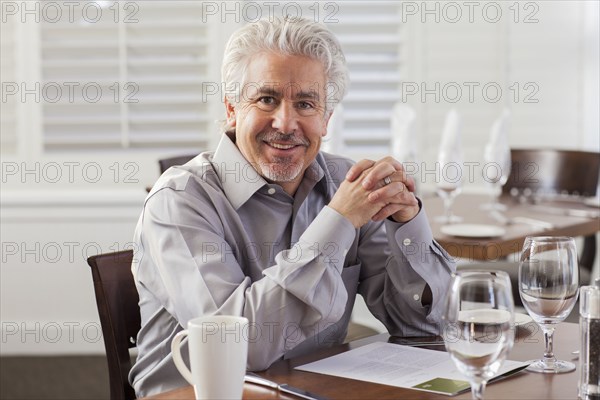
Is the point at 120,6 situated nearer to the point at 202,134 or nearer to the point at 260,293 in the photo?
the point at 202,134

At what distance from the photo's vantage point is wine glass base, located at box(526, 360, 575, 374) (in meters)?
1.29

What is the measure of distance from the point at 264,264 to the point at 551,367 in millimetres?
578

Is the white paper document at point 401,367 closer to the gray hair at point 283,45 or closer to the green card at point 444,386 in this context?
the green card at point 444,386

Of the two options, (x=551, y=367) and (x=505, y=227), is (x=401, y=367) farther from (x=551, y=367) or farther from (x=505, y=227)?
(x=505, y=227)

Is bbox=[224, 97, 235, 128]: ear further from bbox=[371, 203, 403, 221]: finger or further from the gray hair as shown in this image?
bbox=[371, 203, 403, 221]: finger

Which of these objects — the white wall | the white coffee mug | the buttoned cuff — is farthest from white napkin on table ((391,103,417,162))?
the white coffee mug

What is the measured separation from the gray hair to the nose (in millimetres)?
90

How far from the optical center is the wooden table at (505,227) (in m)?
2.38

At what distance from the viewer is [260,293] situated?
4.68 ft

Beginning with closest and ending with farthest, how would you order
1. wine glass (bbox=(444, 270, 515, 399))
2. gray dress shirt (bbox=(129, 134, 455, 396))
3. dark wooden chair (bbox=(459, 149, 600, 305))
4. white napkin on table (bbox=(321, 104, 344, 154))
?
1. wine glass (bbox=(444, 270, 515, 399))
2. gray dress shirt (bbox=(129, 134, 455, 396))
3. white napkin on table (bbox=(321, 104, 344, 154))
4. dark wooden chair (bbox=(459, 149, 600, 305))

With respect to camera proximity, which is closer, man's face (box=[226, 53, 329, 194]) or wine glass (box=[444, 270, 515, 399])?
wine glass (box=[444, 270, 515, 399])

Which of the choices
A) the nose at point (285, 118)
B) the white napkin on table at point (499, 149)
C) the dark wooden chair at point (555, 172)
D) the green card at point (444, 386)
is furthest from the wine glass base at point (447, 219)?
the green card at point (444, 386)

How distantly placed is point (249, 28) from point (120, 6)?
7.01ft

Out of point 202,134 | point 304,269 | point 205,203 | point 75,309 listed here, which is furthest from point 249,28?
point 75,309
